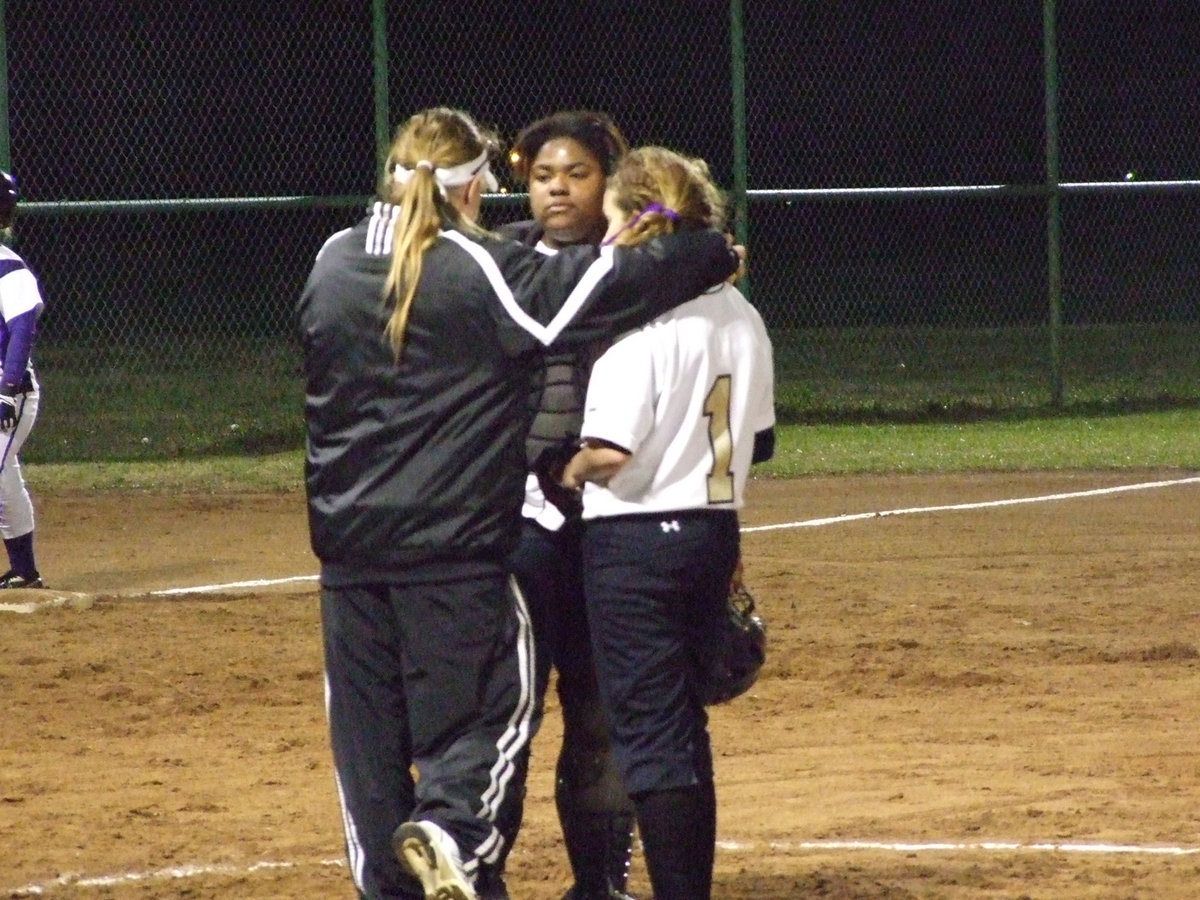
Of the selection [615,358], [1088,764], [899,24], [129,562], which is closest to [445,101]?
[899,24]

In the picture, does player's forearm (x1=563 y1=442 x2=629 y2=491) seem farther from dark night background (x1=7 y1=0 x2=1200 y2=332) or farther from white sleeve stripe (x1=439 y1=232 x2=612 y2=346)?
dark night background (x1=7 y1=0 x2=1200 y2=332)

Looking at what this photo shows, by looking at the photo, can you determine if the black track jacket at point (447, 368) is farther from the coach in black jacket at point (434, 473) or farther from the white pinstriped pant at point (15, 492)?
the white pinstriped pant at point (15, 492)

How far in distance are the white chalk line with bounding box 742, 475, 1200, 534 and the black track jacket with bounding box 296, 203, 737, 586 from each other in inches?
286

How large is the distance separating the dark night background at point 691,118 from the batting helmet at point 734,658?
57.0ft

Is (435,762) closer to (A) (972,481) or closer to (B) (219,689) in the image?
(B) (219,689)

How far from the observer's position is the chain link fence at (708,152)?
77.8 ft

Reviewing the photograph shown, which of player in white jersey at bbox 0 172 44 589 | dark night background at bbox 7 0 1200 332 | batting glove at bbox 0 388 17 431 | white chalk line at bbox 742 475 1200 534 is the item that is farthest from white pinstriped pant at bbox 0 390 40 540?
dark night background at bbox 7 0 1200 332

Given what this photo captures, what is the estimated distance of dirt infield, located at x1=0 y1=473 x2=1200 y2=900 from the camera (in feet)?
17.4

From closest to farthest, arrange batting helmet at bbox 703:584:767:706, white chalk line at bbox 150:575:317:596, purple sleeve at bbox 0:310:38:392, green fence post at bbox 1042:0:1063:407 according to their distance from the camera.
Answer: batting helmet at bbox 703:584:767:706, purple sleeve at bbox 0:310:38:392, white chalk line at bbox 150:575:317:596, green fence post at bbox 1042:0:1063:407

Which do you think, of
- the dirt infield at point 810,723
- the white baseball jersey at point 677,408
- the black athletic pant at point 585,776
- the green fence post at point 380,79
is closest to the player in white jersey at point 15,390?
the dirt infield at point 810,723

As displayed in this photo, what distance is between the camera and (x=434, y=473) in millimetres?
4051

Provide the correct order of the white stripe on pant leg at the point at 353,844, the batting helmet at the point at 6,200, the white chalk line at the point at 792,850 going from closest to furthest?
the white stripe on pant leg at the point at 353,844, the white chalk line at the point at 792,850, the batting helmet at the point at 6,200

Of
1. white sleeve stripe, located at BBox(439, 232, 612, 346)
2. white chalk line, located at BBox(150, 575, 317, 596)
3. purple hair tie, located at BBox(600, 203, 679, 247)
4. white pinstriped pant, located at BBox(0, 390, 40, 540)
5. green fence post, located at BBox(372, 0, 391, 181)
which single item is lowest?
white chalk line, located at BBox(150, 575, 317, 596)

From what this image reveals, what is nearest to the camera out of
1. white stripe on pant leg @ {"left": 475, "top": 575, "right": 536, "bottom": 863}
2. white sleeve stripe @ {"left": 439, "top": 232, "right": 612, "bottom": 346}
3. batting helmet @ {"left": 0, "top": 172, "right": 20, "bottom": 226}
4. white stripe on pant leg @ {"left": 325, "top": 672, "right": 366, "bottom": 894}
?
white sleeve stripe @ {"left": 439, "top": 232, "right": 612, "bottom": 346}
